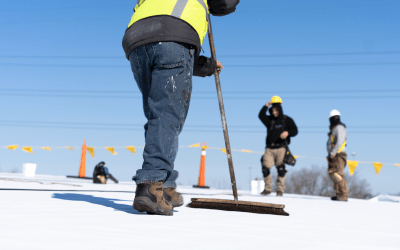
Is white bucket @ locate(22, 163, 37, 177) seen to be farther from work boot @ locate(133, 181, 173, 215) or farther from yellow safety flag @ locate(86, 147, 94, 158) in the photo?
Answer: work boot @ locate(133, 181, 173, 215)

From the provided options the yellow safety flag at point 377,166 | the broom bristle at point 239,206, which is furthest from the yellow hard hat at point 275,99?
the yellow safety flag at point 377,166

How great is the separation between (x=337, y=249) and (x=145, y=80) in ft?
4.96

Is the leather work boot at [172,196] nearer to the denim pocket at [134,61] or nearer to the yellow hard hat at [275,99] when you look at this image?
the denim pocket at [134,61]

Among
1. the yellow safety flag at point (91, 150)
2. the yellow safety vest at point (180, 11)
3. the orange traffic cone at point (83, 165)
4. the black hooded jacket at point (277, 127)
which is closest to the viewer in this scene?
the yellow safety vest at point (180, 11)

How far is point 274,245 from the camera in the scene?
111cm

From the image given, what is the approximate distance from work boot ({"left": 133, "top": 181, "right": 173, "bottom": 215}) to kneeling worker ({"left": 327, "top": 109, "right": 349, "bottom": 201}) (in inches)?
231

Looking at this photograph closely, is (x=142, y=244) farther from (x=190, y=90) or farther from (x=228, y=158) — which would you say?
(x=228, y=158)

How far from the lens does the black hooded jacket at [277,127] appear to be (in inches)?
289

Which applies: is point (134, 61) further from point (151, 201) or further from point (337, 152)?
point (337, 152)

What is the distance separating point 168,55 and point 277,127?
557cm

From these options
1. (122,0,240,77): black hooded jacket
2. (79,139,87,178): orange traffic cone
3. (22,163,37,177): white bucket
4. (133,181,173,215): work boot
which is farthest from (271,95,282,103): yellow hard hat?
(79,139,87,178): orange traffic cone

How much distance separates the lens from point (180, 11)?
2.14 metres

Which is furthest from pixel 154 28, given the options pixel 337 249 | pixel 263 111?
pixel 263 111

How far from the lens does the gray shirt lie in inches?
282
